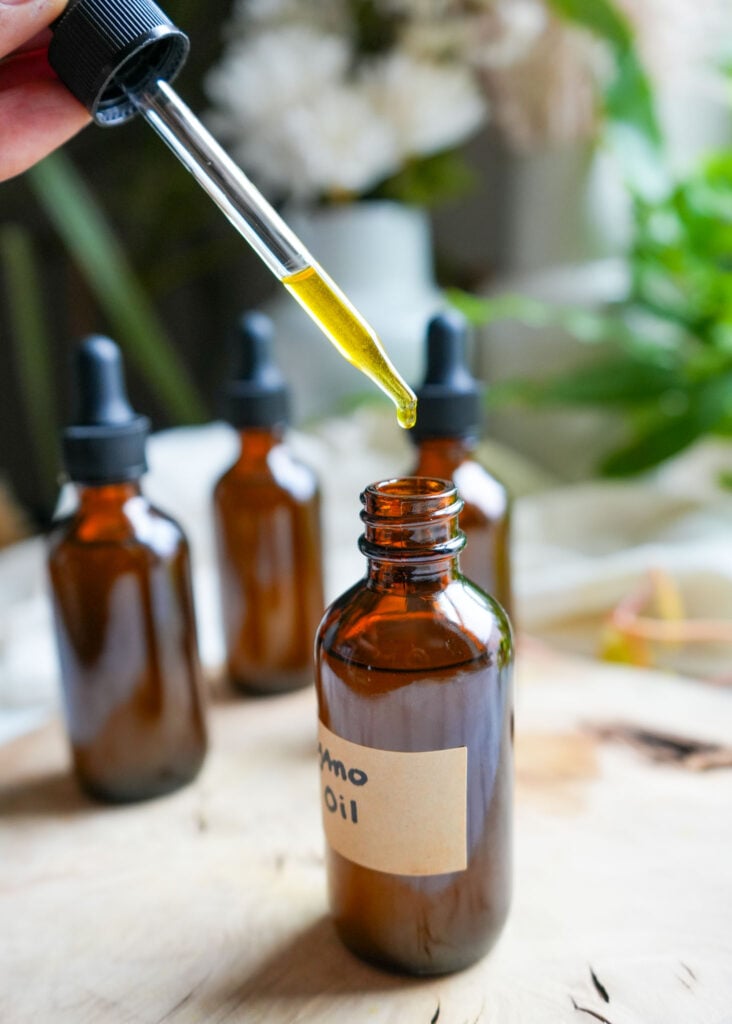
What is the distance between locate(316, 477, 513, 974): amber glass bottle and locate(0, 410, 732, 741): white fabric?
29 cm

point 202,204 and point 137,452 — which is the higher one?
point 202,204

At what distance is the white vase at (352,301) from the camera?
94 centimetres

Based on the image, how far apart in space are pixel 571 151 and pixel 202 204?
0.41m

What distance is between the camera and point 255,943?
41cm

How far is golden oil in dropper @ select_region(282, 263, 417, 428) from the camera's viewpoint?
359 mm

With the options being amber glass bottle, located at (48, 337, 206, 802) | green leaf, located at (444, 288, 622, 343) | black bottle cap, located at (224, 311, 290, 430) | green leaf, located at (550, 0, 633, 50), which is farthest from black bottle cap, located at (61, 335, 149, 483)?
green leaf, located at (550, 0, 633, 50)

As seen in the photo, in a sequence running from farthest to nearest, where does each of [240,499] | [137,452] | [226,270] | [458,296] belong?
1. [226,270]
2. [458,296]
3. [240,499]
4. [137,452]

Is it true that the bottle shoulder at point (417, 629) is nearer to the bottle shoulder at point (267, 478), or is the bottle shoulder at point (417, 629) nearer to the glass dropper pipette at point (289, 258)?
the glass dropper pipette at point (289, 258)

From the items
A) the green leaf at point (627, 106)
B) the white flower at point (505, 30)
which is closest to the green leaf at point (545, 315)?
the green leaf at point (627, 106)

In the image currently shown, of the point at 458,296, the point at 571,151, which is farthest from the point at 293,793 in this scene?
the point at 571,151

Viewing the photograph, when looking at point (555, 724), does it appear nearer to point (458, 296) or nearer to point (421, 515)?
point (421, 515)

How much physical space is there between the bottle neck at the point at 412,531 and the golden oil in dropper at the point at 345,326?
0.04 meters

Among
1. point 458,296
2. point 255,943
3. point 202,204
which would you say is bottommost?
point 255,943

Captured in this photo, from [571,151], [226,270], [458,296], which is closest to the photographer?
[458,296]
